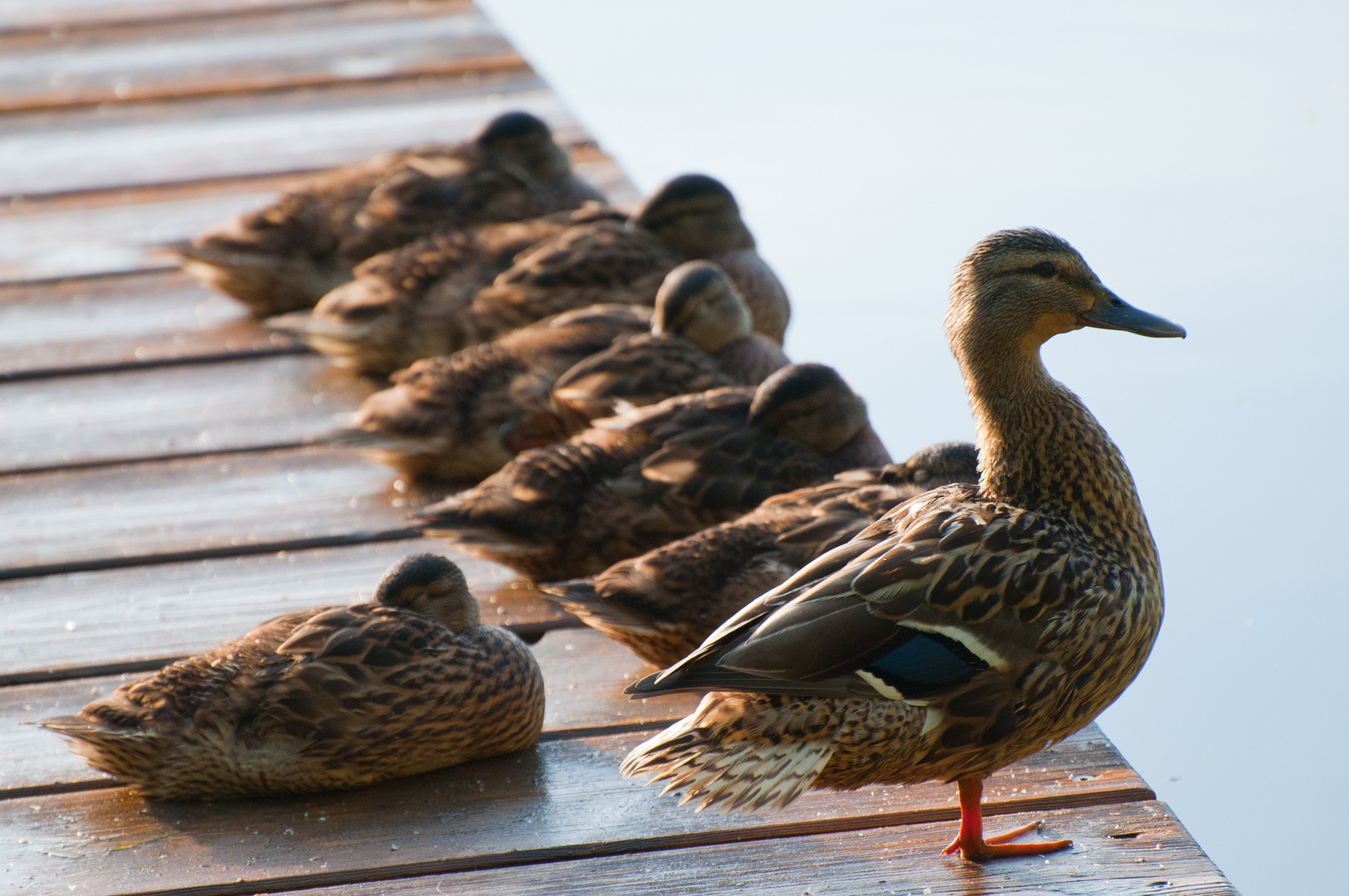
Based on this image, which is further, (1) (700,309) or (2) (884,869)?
(1) (700,309)

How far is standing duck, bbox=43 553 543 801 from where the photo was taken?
282 centimetres

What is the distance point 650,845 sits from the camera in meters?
2.67

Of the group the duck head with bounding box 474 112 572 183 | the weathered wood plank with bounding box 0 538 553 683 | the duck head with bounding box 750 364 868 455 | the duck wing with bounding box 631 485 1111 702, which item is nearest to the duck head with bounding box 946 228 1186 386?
the duck wing with bounding box 631 485 1111 702

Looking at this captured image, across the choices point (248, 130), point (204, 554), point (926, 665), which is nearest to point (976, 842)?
point (926, 665)

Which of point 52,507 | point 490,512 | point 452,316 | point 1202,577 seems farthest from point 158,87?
point 1202,577

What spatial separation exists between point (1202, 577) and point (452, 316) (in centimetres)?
269

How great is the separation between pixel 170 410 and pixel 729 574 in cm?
216

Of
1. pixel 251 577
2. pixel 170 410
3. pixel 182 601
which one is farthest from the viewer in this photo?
pixel 170 410

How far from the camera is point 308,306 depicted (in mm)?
5492

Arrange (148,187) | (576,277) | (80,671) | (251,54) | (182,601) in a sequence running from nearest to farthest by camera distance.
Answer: (80,671) → (182,601) → (576,277) → (148,187) → (251,54)

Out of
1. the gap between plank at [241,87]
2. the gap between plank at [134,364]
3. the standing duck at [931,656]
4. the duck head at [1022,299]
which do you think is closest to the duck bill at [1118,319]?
the duck head at [1022,299]

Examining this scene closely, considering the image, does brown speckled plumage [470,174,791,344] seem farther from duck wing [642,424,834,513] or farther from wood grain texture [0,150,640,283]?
duck wing [642,424,834,513]

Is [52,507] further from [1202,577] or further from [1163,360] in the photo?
[1163,360]

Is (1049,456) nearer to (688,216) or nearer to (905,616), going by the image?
(905,616)
